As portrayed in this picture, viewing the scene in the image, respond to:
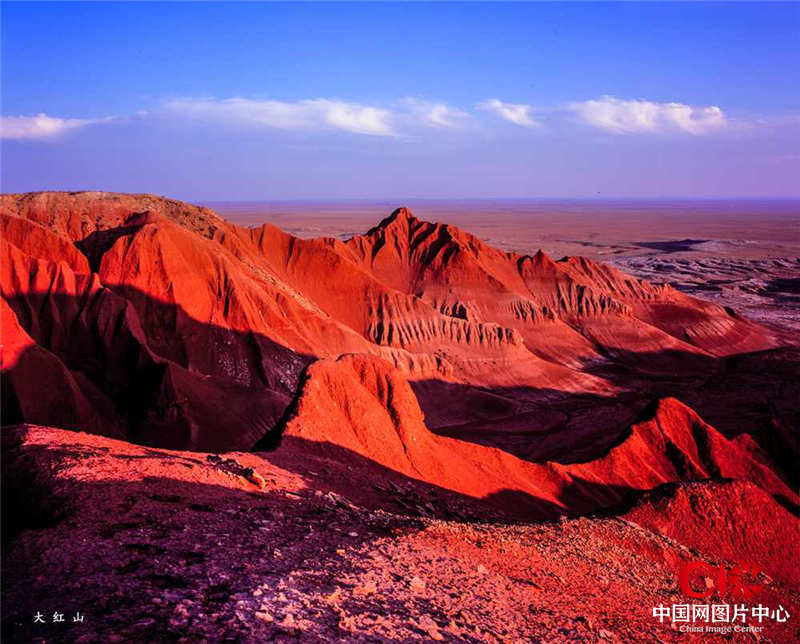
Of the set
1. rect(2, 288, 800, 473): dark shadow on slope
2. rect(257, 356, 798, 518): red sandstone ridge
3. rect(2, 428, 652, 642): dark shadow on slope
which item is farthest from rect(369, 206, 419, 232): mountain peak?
rect(2, 428, 652, 642): dark shadow on slope

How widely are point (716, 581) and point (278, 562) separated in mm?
11314

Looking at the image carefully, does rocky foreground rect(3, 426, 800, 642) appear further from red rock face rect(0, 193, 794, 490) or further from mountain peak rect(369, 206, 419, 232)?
mountain peak rect(369, 206, 419, 232)

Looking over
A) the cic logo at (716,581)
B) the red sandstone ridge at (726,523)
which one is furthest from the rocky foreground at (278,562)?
the red sandstone ridge at (726,523)

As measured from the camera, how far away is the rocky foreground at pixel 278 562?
5910 millimetres

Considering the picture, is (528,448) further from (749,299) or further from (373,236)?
(749,299)

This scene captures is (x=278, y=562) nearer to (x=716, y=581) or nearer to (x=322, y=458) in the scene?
(x=322, y=458)

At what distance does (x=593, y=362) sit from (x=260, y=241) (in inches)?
1314

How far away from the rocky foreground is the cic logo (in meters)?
0.29

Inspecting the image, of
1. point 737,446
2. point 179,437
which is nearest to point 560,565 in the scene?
point 179,437

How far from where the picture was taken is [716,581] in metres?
14.2

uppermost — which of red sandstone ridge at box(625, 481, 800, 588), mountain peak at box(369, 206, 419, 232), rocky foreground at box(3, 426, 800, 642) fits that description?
mountain peak at box(369, 206, 419, 232)

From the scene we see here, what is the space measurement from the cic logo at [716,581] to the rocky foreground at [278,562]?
0.94 feet

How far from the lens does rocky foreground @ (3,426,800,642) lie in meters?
5.91

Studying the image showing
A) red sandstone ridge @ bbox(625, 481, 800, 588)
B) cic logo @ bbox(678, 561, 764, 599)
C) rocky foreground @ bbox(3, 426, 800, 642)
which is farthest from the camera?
red sandstone ridge @ bbox(625, 481, 800, 588)
